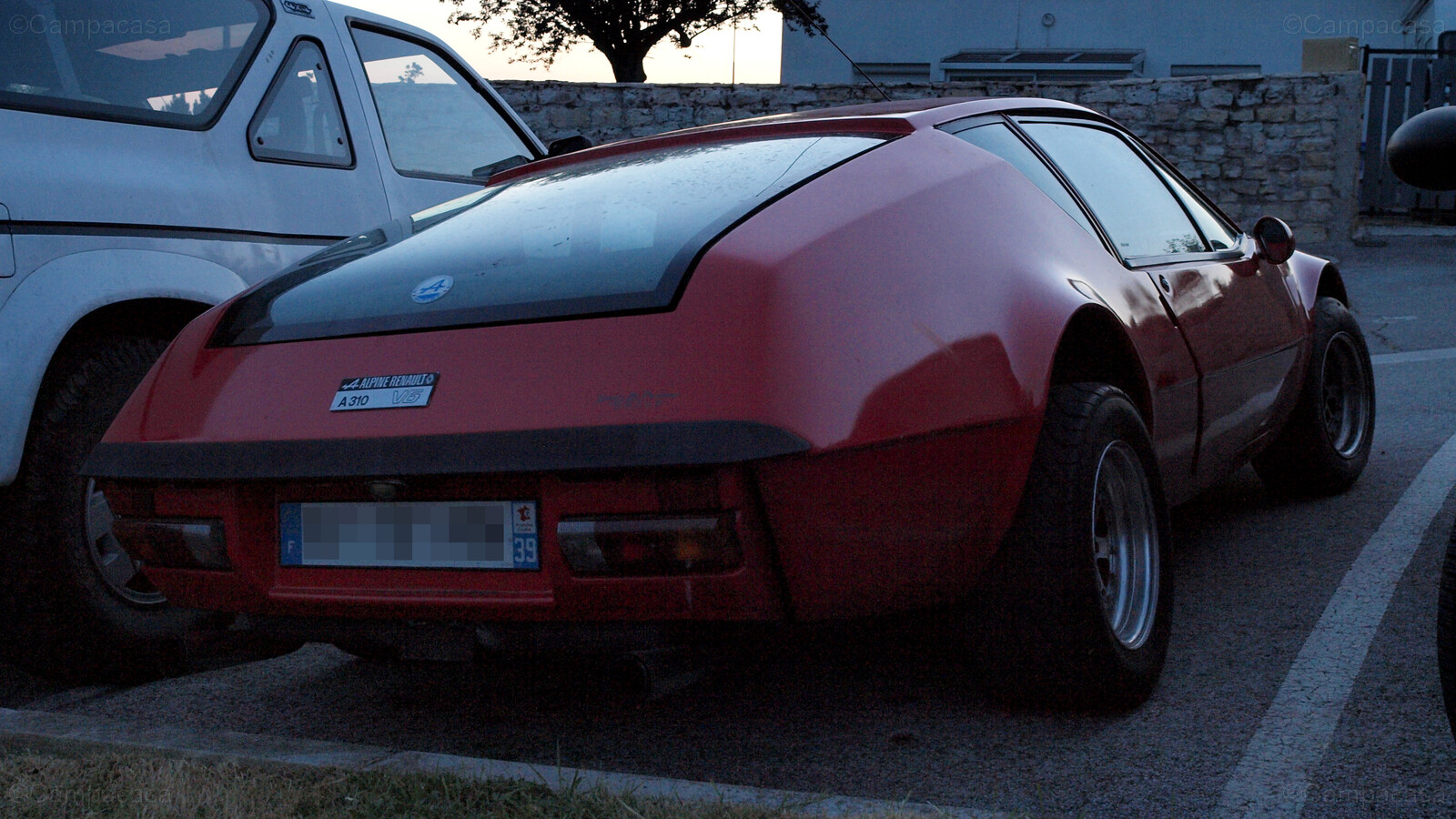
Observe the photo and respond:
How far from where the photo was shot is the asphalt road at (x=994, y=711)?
2.38 m

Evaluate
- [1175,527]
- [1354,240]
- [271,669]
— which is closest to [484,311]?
[271,669]

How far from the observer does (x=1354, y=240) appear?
14914 mm

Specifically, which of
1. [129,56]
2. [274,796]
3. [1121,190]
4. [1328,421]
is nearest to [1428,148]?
Answer: [1121,190]

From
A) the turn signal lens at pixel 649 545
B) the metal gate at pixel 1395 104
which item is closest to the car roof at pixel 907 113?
the turn signal lens at pixel 649 545

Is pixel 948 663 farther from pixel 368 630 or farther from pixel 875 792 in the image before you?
pixel 368 630

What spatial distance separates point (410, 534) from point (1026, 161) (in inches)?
66.8

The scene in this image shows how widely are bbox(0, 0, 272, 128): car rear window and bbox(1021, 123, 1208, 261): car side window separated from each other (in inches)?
90.8

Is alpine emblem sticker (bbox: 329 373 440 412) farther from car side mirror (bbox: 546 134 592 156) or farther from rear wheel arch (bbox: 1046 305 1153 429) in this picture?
car side mirror (bbox: 546 134 592 156)

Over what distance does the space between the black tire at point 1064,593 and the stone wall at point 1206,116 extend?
39.8ft

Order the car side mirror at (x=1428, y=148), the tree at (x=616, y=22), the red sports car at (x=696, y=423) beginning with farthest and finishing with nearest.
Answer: the tree at (x=616, y=22) → the car side mirror at (x=1428, y=148) → the red sports car at (x=696, y=423)

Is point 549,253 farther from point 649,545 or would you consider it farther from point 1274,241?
point 1274,241

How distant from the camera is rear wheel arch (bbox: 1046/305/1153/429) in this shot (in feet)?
9.31

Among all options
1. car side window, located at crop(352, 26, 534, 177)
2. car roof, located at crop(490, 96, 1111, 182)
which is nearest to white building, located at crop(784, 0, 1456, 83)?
car side window, located at crop(352, 26, 534, 177)

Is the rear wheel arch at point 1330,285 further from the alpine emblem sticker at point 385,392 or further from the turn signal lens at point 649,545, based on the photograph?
the alpine emblem sticker at point 385,392
